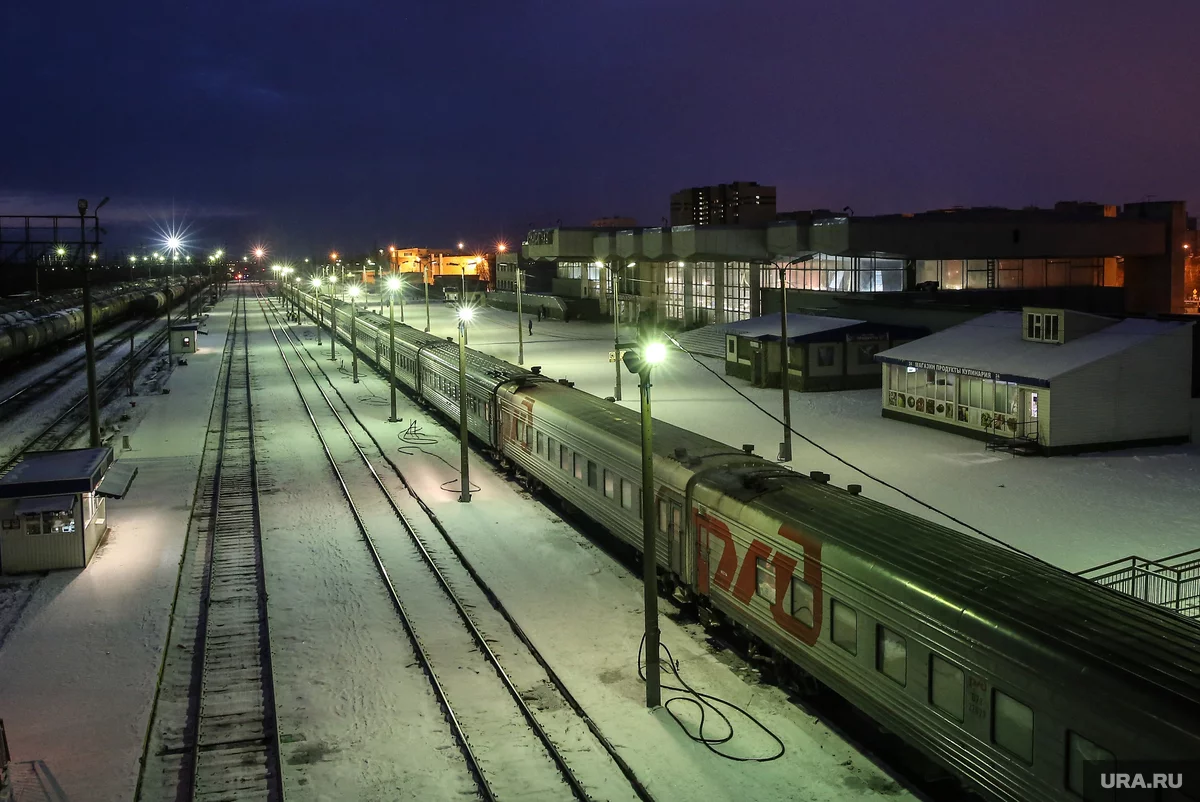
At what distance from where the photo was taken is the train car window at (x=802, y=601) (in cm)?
1327

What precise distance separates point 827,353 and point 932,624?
Result: 120 feet

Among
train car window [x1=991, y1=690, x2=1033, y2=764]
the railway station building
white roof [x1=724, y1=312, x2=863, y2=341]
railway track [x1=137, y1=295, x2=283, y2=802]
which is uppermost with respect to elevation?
the railway station building

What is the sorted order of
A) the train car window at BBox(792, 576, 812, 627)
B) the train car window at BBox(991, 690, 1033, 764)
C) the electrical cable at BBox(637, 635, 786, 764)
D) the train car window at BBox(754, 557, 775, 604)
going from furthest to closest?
the train car window at BBox(754, 557, 775, 604)
the train car window at BBox(792, 576, 812, 627)
the electrical cable at BBox(637, 635, 786, 764)
the train car window at BBox(991, 690, 1033, 764)

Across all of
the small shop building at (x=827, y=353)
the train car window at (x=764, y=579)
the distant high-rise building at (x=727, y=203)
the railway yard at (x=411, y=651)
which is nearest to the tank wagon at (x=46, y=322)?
the railway yard at (x=411, y=651)

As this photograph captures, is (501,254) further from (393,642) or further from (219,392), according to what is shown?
(393,642)

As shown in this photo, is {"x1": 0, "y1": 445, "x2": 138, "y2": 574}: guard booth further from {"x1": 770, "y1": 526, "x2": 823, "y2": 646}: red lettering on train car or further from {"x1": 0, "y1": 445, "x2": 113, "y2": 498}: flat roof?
{"x1": 770, "y1": 526, "x2": 823, "y2": 646}: red lettering on train car

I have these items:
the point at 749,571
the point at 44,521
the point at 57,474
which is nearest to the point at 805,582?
the point at 749,571

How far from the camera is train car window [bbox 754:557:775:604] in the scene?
46.4 ft

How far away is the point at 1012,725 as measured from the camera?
9914mm

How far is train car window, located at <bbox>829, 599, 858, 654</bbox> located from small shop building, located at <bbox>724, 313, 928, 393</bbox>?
1305 inches

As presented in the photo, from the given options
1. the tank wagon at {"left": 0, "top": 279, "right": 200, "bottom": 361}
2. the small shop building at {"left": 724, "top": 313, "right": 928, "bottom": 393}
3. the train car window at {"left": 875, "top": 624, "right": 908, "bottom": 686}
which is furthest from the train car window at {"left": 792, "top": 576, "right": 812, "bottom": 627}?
the tank wagon at {"left": 0, "top": 279, "right": 200, "bottom": 361}

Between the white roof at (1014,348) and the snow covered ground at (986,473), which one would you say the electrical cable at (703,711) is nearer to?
the snow covered ground at (986,473)

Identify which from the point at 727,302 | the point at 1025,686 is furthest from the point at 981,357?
the point at 727,302

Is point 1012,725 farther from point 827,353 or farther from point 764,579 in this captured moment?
point 827,353
